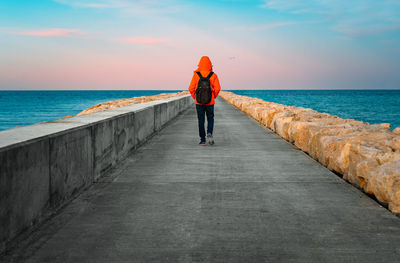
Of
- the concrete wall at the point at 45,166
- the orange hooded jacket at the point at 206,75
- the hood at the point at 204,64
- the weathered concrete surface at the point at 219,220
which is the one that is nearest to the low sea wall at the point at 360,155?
the weathered concrete surface at the point at 219,220

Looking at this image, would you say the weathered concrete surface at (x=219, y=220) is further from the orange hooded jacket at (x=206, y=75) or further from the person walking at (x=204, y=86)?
the orange hooded jacket at (x=206, y=75)

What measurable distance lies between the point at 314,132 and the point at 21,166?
5.90 meters

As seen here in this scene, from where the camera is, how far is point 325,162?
7023 mm

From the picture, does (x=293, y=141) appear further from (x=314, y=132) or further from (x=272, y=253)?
→ (x=272, y=253)

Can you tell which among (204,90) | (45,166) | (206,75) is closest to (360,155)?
(45,166)

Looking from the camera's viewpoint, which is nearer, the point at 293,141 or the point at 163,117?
the point at 293,141

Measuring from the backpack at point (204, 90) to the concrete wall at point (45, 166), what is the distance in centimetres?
287

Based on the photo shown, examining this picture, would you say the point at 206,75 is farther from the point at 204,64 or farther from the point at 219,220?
the point at 219,220

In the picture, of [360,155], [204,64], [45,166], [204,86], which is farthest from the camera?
[204,64]

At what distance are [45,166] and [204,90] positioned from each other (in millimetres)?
5686

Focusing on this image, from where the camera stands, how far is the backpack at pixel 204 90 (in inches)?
371

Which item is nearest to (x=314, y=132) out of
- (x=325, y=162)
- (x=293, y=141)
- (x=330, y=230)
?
(x=325, y=162)

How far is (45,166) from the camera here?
4.14m

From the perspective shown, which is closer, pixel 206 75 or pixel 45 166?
pixel 45 166
